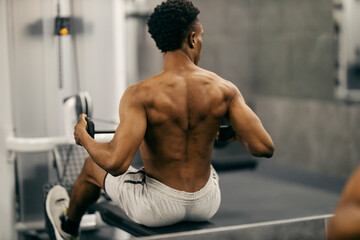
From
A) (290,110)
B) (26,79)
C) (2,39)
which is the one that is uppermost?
(2,39)

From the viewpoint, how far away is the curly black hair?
225 centimetres

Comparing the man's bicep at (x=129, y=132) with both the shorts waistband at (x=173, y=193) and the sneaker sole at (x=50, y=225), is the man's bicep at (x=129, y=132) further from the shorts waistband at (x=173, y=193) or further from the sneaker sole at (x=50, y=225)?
the sneaker sole at (x=50, y=225)

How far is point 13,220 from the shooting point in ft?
10.0

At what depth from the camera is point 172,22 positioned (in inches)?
88.4

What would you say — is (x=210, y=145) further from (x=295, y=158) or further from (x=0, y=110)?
(x=295, y=158)

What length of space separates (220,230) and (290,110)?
153 inches

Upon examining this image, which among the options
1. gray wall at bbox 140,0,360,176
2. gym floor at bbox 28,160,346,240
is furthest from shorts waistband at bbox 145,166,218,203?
gray wall at bbox 140,0,360,176

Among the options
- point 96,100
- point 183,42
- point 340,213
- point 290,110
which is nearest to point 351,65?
point 290,110

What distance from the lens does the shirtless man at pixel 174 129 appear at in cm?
220

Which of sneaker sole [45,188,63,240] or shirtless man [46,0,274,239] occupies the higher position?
shirtless man [46,0,274,239]

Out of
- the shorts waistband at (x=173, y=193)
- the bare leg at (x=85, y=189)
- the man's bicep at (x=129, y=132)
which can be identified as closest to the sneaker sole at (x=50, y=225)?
Answer: the bare leg at (x=85, y=189)

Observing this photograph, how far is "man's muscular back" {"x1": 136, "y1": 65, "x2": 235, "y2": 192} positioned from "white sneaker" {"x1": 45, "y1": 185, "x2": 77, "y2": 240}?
2.01ft

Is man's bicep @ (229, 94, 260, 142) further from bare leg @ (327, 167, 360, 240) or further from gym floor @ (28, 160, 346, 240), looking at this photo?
bare leg @ (327, 167, 360, 240)

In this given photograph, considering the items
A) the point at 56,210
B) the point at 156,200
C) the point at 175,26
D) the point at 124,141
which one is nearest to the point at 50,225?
the point at 56,210
